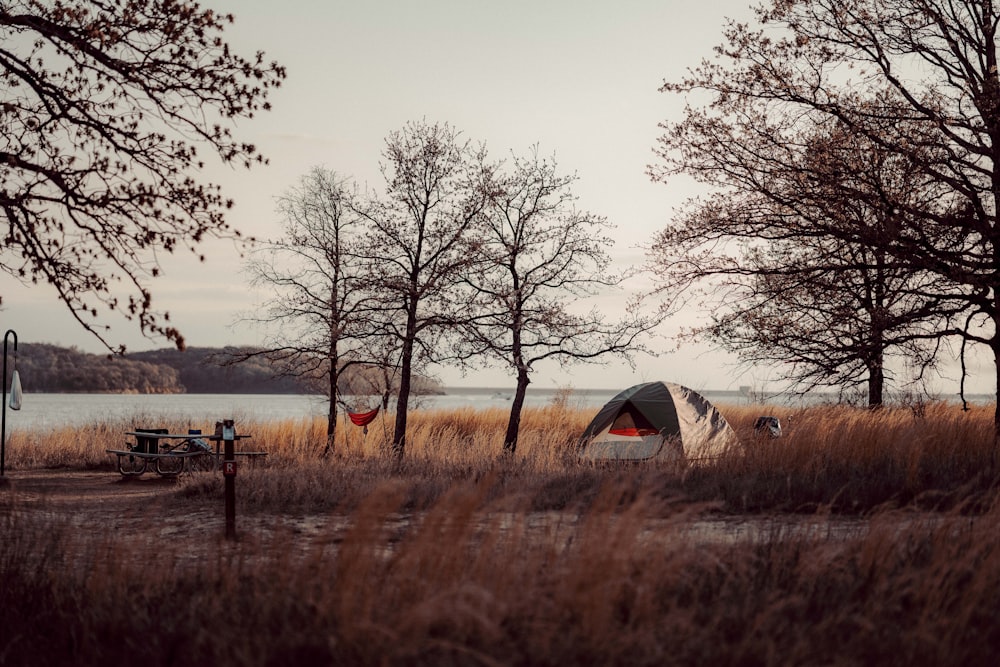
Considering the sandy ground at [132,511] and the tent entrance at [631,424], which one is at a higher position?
the tent entrance at [631,424]

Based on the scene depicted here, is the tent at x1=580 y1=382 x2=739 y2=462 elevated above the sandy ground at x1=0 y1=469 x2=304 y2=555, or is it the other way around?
the tent at x1=580 y1=382 x2=739 y2=462

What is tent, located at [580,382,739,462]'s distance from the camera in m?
17.2

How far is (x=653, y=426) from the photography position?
1750 cm

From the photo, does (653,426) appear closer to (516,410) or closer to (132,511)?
(516,410)

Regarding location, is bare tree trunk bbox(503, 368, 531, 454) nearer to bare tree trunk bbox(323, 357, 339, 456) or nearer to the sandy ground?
bare tree trunk bbox(323, 357, 339, 456)

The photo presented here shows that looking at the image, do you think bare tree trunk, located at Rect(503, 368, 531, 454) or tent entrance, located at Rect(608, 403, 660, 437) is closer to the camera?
tent entrance, located at Rect(608, 403, 660, 437)

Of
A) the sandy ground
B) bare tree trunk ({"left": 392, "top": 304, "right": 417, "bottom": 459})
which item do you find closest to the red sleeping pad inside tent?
bare tree trunk ({"left": 392, "top": 304, "right": 417, "bottom": 459})

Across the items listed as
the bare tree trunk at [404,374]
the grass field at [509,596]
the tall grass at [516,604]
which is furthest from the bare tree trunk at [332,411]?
the tall grass at [516,604]

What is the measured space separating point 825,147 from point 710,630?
1081cm

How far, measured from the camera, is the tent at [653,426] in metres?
17.2

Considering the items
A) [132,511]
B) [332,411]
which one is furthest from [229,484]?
[332,411]

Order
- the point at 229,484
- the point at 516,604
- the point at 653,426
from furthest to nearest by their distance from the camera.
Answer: the point at 653,426 → the point at 229,484 → the point at 516,604

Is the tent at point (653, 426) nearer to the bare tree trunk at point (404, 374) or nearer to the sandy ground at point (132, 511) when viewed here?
the bare tree trunk at point (404, 374)

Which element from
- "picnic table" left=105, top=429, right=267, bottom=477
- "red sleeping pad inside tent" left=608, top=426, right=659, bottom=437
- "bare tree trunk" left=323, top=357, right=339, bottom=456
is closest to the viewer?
"picnic table" left=105, top=429, right=267, bottom=477
